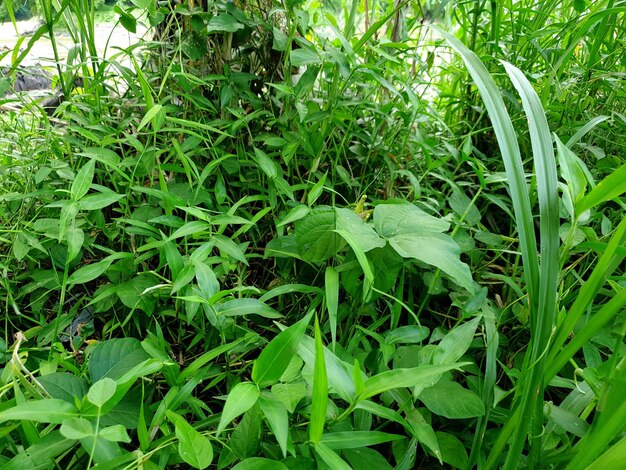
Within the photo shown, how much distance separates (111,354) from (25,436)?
0.13 metres

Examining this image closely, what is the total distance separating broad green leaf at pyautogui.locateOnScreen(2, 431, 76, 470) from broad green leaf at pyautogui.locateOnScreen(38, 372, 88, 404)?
0.25ft

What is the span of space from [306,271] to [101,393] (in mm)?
420

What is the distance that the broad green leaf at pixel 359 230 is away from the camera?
2.18ft

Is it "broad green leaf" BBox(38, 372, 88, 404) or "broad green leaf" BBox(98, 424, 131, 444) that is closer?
"broad green leaf" BBox(98, 424, 131, 444)

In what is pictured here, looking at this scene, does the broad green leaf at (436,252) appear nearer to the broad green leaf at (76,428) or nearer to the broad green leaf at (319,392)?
the broad green leaf at (319,392)

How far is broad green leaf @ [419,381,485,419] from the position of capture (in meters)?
0.61

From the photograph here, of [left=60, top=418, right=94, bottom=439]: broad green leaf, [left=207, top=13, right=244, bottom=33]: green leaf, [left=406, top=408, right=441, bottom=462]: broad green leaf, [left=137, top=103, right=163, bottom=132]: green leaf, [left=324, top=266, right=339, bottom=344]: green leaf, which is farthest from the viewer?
[left=207, top=13, right=244, bottom=33]: green leaf

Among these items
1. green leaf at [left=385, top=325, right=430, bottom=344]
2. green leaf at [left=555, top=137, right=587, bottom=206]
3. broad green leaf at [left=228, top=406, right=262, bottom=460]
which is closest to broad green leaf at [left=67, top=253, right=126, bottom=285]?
broad green leaf at [left=228, top=406, right=262, bottom=460]

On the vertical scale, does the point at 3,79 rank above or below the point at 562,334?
above

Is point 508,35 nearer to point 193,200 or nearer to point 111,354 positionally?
point 193,200

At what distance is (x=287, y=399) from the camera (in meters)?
0.54

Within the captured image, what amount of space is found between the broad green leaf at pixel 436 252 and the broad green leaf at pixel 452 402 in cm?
13

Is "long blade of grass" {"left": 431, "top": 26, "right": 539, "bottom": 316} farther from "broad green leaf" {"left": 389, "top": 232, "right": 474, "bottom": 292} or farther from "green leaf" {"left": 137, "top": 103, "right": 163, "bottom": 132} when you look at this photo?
"green leaf" {"left": 137, "top": 103, "right": 163, "bottom": 132}

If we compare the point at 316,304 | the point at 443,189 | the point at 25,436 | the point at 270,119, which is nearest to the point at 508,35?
the point at 443,189
